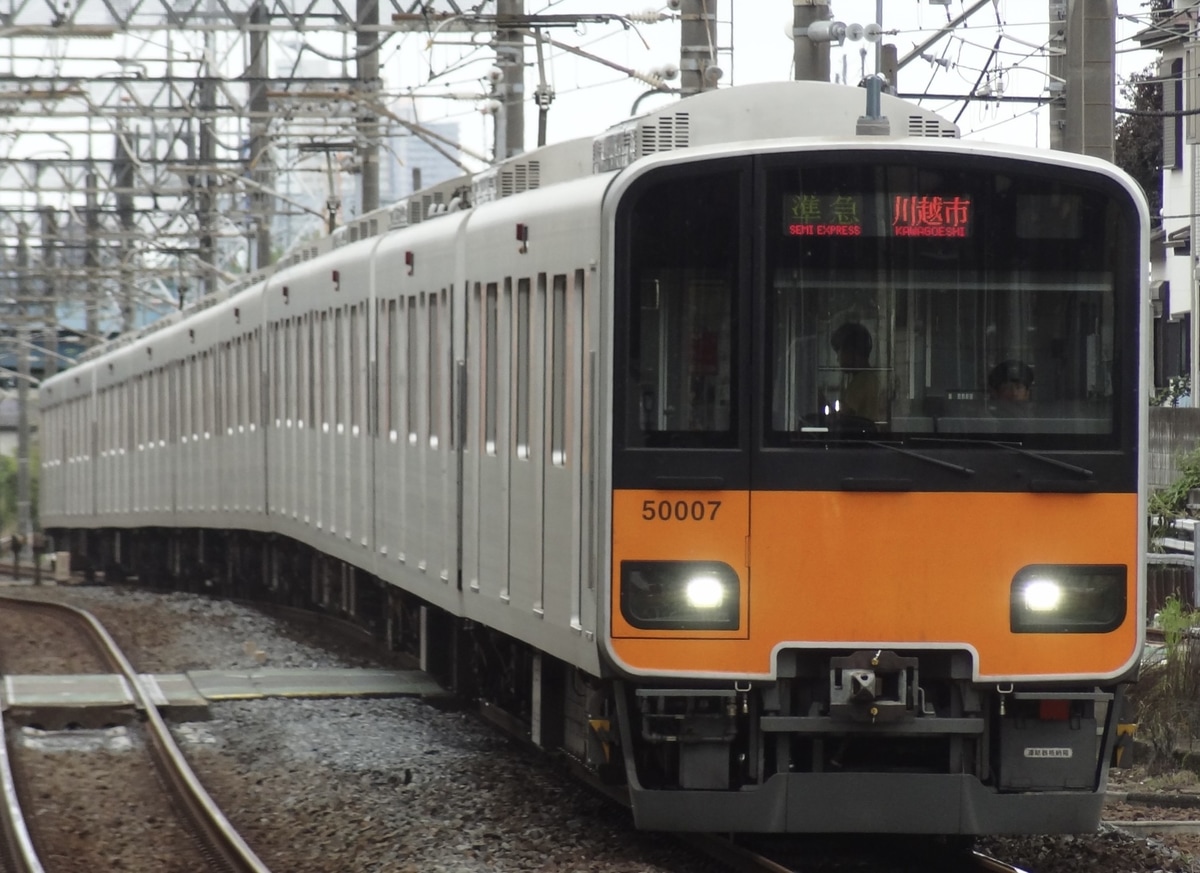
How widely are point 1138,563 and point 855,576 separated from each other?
0.99m

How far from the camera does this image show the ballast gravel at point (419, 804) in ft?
27.2

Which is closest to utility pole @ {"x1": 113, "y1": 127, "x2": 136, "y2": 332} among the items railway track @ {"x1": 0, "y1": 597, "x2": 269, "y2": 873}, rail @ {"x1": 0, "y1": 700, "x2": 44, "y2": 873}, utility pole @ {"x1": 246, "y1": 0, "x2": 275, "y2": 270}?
utility pole @ {"x1": 246, "y1": 0, "x2": 275, "y2": 270}

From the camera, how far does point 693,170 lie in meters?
7.75

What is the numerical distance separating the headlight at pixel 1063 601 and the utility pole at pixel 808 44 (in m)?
5.11

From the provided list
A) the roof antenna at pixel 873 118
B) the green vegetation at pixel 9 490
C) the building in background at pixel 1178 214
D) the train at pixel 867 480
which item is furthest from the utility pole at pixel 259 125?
the green vegetation at pixel 9 490

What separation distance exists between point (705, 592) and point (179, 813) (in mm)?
3428

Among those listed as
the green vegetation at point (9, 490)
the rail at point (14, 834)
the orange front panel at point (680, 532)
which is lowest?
the green vegetation at point (9, 490)

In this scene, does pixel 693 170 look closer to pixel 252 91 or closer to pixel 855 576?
pixel 855 576

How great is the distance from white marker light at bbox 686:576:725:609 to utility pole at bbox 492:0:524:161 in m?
→ 11.5

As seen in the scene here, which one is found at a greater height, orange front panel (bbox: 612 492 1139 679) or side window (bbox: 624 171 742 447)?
side window (bbox: 624 171 742 447)

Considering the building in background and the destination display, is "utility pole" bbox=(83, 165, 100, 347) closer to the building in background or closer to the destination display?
the building in background

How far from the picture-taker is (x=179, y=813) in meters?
9.98

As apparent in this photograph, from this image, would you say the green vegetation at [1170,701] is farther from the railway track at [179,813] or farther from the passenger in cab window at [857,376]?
the railway track at [179,813]

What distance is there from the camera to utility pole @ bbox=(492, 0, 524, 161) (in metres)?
19.1
